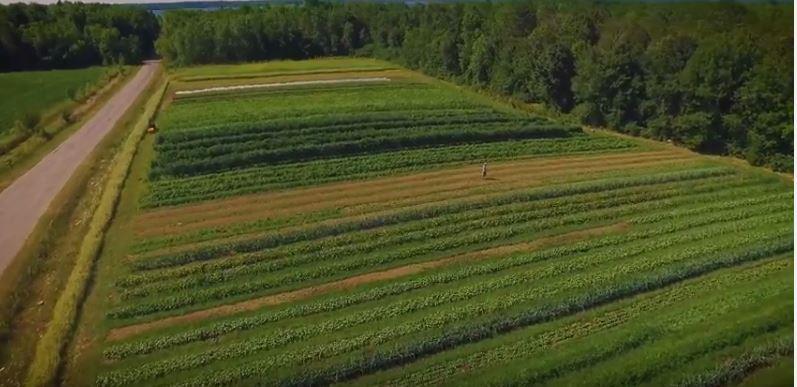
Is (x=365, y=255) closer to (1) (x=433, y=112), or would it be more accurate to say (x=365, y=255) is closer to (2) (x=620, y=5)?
(1) (x=433, y=112)

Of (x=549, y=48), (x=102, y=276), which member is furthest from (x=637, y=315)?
(x=549, y=48)

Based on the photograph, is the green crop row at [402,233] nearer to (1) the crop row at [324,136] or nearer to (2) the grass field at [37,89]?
(1) the crop row at [324,136]

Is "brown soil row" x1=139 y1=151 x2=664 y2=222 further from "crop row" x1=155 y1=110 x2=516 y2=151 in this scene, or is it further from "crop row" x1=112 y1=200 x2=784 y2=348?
"crop row" x1=112 y1=200 x2=784 y2=348

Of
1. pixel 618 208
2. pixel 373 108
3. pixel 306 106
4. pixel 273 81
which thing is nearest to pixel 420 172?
pixel 618 208

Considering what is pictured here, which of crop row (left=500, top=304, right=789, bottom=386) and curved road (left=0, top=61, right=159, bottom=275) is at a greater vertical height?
crop row (left=500, top=304, right=789, bottom=386)

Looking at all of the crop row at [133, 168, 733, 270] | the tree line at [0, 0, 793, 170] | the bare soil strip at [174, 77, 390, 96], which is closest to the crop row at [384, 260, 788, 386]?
the crop row at [133, 168, 733, 270]

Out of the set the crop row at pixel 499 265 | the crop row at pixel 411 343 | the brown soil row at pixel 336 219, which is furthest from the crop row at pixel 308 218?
the crop row at pixel 411 343
